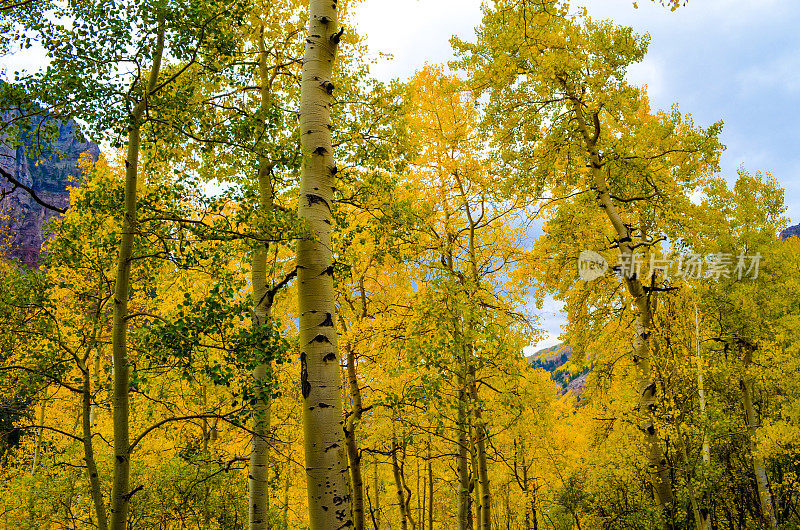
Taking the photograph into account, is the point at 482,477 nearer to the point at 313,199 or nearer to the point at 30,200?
the point at 313,199

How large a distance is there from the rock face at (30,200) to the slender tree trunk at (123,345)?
2.30 ft

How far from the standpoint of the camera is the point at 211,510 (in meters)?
9.14

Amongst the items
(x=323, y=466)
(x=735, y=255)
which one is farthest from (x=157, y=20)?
(x=735, y=255)

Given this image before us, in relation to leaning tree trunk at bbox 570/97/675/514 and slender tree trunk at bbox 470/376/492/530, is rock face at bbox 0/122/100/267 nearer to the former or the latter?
slender tree trunk at bbox 470/376/492/530

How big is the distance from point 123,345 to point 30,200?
281 ft

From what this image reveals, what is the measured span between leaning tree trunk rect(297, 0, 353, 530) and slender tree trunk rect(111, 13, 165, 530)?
5.25 feet

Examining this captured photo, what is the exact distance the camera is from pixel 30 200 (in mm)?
69562

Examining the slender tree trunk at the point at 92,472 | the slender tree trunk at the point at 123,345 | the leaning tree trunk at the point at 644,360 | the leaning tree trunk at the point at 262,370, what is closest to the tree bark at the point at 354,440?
the leaning tree trunk at the point at 262,370

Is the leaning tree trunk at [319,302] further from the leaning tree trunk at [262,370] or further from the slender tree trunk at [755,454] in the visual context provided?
the slender tree trunk at [755,454]

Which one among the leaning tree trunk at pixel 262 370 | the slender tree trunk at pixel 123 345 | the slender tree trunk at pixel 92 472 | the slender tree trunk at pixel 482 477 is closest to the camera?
the slender tree trunk at pixel 123 345

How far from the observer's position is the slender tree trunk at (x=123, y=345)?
4215 mm

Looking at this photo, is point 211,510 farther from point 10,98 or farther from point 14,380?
point 10,98

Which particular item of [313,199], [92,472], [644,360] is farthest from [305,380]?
[644,360]

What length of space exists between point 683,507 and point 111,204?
1057 cm
